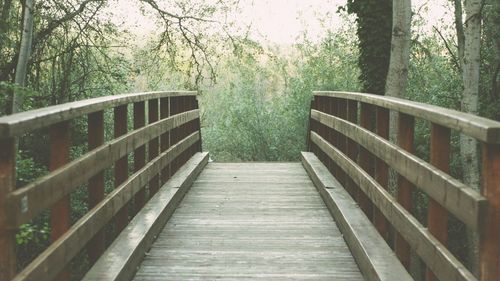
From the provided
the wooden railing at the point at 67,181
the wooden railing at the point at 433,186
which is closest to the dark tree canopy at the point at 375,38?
the wooden railing at the point at 433,186

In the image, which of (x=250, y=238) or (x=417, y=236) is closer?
(x=417, y=236)

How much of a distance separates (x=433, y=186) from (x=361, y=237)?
63.1 inches

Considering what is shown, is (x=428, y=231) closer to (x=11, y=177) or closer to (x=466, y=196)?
(x=466, y=196)

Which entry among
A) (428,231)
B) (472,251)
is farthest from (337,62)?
(428,231)

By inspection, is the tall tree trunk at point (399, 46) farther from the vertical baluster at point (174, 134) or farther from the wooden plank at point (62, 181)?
the wooden plank at point (62, 181)

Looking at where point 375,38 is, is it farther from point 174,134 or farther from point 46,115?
point 46,115

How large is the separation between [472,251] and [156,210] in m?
11.8

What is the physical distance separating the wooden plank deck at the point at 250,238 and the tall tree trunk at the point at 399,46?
114 inches

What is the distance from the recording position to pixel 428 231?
11.3ft

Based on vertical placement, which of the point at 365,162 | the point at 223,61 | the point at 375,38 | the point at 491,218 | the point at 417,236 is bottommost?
the point at 417,236

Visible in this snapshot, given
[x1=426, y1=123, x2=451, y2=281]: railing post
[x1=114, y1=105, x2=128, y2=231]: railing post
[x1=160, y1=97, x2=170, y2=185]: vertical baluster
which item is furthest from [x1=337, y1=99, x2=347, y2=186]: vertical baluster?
[x1=426, y1=123, x2=451, y2=281]: railing post

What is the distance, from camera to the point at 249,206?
7117 millimetres

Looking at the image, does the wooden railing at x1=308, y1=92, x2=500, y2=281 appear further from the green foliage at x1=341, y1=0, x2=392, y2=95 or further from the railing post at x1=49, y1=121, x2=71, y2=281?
the green foliage at x1=341, y1=0, x2=392, y2=95

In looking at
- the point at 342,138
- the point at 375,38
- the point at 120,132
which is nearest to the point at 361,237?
the point at 120,132
